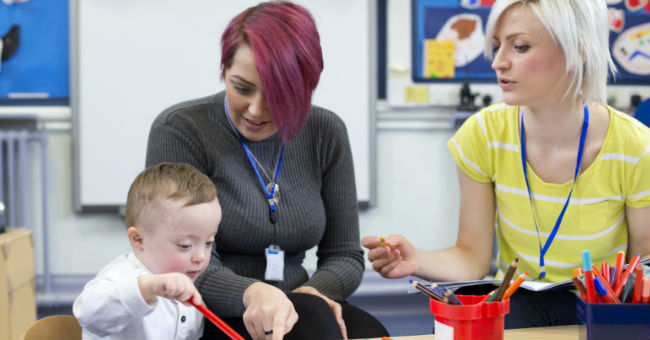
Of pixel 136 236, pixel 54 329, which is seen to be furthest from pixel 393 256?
pixel 54 329

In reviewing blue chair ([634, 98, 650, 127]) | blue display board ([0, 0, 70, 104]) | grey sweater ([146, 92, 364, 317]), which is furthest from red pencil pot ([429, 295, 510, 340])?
blue display board ([0, 0, 70, 104])

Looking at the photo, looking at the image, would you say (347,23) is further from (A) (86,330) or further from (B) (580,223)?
(A) (86,330)

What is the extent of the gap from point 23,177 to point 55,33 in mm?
628

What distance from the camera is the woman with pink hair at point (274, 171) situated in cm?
116

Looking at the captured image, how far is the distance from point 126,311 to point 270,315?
0.69 ft

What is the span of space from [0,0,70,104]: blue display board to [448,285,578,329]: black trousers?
2204 mm

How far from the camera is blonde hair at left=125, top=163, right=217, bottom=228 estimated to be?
101 centimetres

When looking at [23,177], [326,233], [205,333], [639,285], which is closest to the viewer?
[639,285]

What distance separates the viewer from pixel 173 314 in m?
1.07

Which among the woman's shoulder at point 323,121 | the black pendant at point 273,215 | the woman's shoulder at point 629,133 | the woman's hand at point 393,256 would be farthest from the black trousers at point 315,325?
the woman's shoulder at point 629,133

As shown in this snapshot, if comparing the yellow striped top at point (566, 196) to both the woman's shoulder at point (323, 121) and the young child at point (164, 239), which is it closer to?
the woman's shoulder at point (323, 121)

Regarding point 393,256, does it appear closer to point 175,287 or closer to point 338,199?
point 338,199

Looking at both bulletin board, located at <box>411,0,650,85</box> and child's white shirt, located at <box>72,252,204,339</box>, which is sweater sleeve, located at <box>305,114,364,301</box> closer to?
child's white shirt, located at <box>72,252,204,339</box>

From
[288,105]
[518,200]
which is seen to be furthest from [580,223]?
[288,105]
